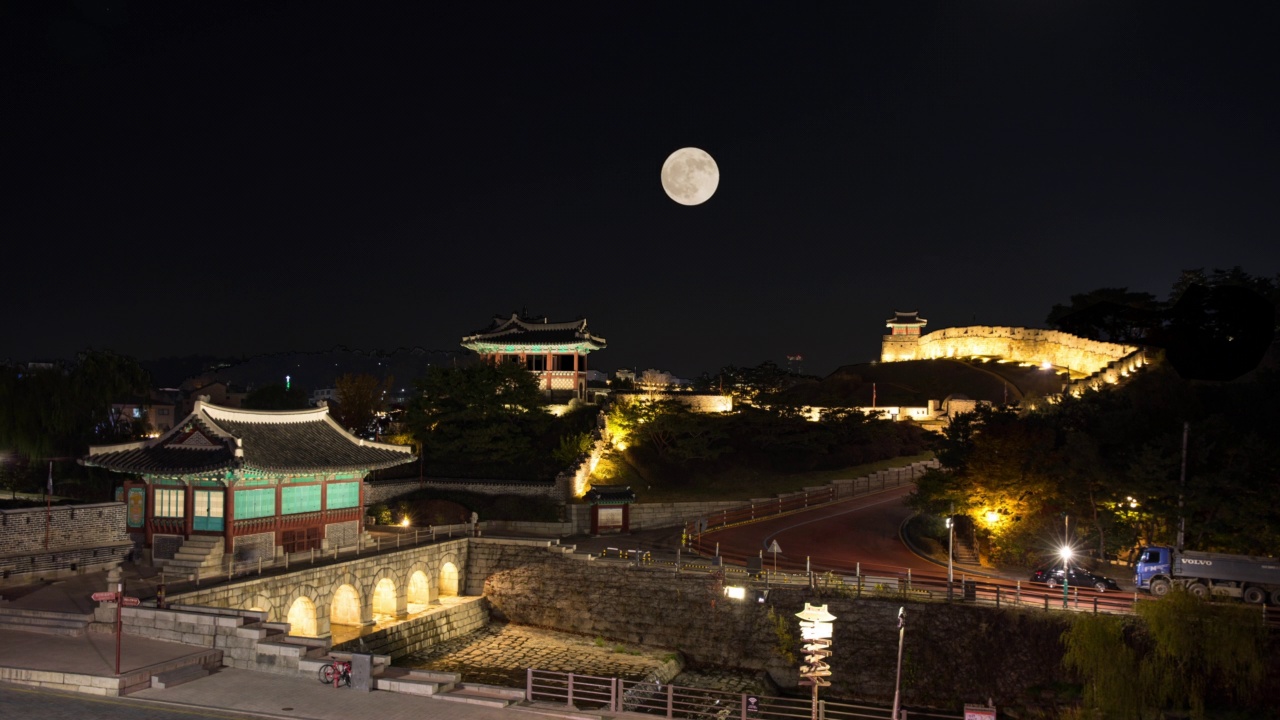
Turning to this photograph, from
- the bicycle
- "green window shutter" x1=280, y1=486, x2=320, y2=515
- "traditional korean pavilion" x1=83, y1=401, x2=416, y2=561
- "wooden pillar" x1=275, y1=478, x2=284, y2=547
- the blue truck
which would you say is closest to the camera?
the bicycle

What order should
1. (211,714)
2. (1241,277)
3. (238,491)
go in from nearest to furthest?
(211,714) → (238,491) → (1241,277)

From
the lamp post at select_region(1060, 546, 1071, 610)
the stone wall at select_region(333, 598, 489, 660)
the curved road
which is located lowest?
the stone wall at select_region(333, 598, 489, 660)

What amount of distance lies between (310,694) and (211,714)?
2.20 m

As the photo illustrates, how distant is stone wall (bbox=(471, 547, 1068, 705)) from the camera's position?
2825 centimetres

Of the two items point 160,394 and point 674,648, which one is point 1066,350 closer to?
point 674,648

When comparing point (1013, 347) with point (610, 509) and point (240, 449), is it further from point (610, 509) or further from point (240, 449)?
point (240, 449)

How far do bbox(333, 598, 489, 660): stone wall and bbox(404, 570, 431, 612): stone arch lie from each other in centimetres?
106

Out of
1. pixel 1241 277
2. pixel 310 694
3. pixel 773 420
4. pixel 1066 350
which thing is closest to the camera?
pixel 310 694

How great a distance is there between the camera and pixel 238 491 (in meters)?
31.2

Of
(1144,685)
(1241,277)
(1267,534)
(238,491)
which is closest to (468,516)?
(238,491)

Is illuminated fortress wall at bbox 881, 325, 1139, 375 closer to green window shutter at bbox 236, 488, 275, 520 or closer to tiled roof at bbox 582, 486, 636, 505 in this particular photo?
tiled roof at bbox 582, 486, 636, 505

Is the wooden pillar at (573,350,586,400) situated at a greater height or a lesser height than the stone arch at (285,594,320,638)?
greater

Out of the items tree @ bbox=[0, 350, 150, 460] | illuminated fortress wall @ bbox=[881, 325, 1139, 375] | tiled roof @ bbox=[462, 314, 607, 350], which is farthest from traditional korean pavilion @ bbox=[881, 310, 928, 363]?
tree @ bbox=[0, 350, 150, 460]

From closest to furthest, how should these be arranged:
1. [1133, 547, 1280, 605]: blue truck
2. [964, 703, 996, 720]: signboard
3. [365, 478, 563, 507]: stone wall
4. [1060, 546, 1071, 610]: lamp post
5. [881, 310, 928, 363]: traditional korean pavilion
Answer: [964, 703, 996, 720]: signboard
[1133, 547, 1280, 605]: blue truck
[1060, 546, 1071, 610]: lamp post
[365, 478, 563, 507]: stone wall
[881, 310, 928, 363]: traditional korean pavilion
